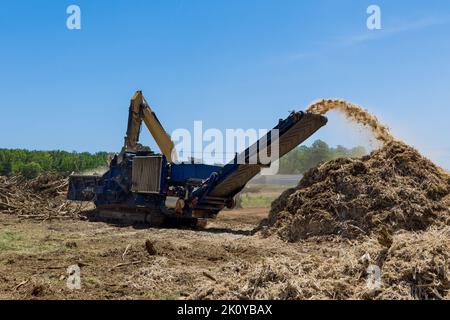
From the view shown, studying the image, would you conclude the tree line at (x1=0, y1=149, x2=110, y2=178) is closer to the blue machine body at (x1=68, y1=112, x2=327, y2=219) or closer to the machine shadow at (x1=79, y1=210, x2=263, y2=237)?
the machine shadow at (x1=79, y1=210, x2=263, y2=237)

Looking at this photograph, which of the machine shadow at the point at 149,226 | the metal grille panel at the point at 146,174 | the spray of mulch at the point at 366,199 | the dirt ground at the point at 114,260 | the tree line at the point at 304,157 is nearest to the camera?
the dirt ground at the point at 114,260

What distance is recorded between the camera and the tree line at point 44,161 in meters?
42.8

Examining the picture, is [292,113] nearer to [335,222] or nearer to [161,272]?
[335,222]

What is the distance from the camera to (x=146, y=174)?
1809 cm

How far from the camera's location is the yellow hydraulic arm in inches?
802

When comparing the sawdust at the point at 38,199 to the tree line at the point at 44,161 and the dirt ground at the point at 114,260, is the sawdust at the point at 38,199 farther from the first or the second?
the tree line at the point at 44,161

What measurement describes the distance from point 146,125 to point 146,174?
333cm

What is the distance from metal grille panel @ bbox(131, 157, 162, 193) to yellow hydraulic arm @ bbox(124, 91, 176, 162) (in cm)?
184

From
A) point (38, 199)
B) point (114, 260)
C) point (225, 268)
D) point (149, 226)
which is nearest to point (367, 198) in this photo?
point (225, 268)

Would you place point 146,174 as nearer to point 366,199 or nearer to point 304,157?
point 366,199

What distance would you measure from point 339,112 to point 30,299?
10455 millimetres

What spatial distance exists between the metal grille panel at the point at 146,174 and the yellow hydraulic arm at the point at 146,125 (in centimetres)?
184

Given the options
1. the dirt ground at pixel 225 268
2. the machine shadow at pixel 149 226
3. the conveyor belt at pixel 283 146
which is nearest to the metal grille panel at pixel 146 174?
the machine shadow at pixel 149 226
